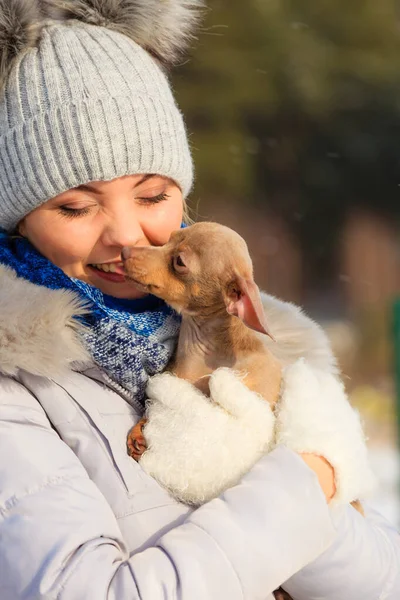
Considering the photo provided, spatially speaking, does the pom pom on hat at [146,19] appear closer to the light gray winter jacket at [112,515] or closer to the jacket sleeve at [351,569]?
the light gray winter jacket at [112,515]

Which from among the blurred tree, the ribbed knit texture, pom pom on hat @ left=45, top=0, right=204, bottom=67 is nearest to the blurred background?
the blurred tree

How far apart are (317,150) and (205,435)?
1062cm

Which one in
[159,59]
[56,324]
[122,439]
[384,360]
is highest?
[159,59]

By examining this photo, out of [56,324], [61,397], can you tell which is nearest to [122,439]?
[61,397]

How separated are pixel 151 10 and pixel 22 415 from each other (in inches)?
47.4

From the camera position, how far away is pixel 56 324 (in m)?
1.90

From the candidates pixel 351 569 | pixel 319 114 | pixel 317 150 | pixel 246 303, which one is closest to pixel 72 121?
pixel 246 303

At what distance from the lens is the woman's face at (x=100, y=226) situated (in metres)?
2.10

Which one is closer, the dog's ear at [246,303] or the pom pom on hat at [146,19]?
the dog's ear at [246,303]

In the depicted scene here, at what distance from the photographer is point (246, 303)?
1979 mm

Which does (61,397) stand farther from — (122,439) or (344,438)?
(344,438)

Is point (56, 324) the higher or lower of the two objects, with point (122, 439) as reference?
higher

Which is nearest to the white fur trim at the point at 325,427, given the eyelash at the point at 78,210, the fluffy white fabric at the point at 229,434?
the fluffy white fabric at the point at 229,434

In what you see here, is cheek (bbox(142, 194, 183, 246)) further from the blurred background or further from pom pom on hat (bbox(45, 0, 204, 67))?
the blurred background
